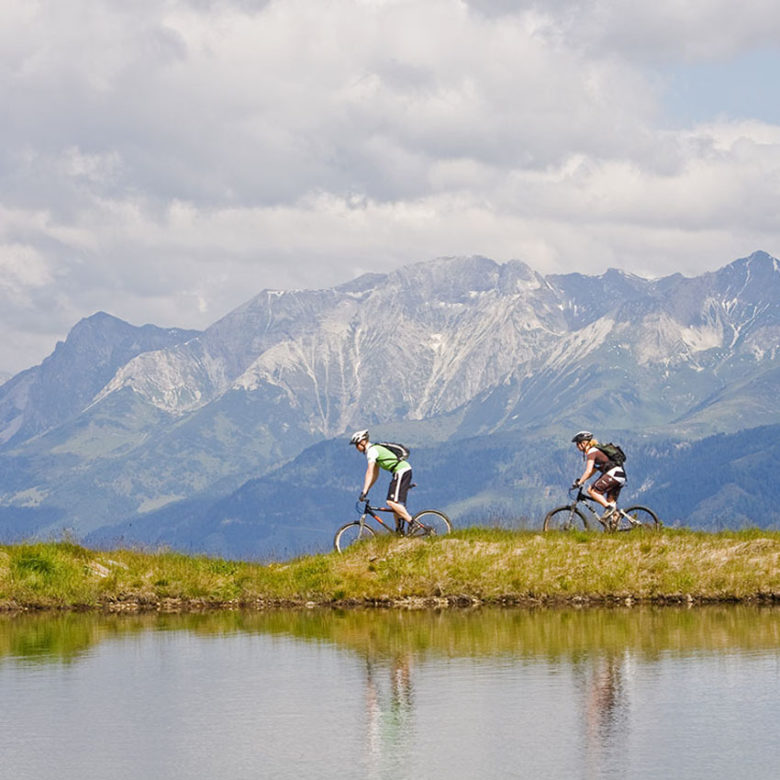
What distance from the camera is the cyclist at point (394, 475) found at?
31188 mm

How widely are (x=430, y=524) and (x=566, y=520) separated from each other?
125 inches

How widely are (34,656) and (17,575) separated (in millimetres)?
8205

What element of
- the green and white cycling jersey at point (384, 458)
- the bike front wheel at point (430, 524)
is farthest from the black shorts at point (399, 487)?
the bike front wheel at point (430, 524)

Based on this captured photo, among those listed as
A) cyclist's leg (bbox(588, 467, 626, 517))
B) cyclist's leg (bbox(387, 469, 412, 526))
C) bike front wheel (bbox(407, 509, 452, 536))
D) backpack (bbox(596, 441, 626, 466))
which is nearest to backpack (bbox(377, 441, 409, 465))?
cyclist's leg (bbox(387, 469, 412, 526))

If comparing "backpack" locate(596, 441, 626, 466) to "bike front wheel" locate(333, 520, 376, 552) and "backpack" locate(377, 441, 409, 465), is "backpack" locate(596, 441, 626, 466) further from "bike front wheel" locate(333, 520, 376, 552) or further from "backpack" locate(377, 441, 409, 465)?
"bike front wheel" locate(333, 520, 376, 552)

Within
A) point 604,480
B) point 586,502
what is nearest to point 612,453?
point 604,480

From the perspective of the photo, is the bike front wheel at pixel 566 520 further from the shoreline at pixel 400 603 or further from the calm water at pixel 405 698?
the calm water at pixel 405 698

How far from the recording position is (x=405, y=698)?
1767cm

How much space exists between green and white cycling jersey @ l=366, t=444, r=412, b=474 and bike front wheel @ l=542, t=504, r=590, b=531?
3563 mm

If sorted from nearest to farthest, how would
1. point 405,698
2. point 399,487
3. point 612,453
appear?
point 405,698
point 399,487
point 612,453

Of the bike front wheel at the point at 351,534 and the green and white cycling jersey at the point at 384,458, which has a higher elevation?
the green and white cycling jersey at the point at 384,458

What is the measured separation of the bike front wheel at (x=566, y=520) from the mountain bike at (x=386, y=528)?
2318mm

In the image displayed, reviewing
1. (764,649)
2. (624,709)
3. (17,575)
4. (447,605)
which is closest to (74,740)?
(624,709)

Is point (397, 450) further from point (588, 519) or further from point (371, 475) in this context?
point (588, 519)
